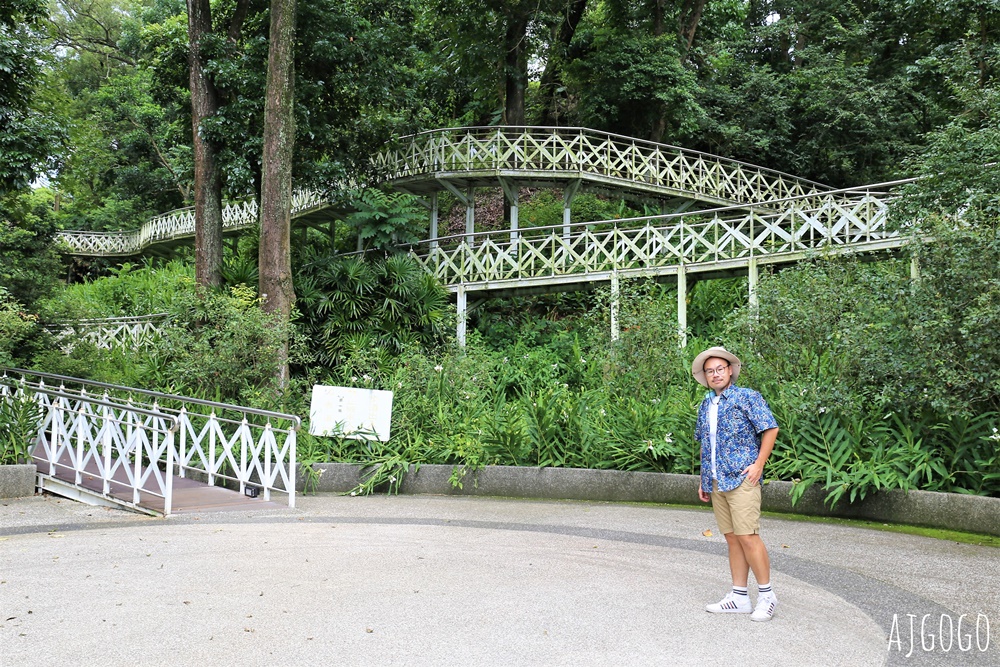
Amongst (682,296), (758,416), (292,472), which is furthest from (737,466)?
(682,296)

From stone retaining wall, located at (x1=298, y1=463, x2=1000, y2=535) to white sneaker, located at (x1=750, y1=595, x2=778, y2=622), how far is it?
352 centimetres

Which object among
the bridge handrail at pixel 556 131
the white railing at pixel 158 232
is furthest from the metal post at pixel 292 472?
the white railing at pixel 158 232

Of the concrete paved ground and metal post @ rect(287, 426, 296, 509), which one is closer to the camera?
the concrete paved ground

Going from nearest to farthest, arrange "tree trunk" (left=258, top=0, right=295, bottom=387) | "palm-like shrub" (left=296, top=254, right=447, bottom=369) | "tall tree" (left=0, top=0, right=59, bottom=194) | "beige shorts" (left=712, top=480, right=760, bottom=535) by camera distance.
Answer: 1. "beige shorts" (left=712, top=480, right=760, bottom=535)
2. "tall tree" (left=0, top=0, right=59, bottom=194)
3. "tree trunk" (left=258, top=0, right=295, bottom=387)
4. "palm-like shrub" (left=296, top=254, right=447, bottom=369)

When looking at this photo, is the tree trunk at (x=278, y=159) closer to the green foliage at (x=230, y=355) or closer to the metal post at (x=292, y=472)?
the green foliage at (x=230, y=355)

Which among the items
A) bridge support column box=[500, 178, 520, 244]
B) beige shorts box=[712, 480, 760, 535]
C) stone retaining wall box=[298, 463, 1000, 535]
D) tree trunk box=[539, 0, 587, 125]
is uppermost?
tree trunk box=[539, 0, 587, 125]

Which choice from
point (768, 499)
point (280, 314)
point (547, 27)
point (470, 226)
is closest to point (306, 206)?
point (470, 226)

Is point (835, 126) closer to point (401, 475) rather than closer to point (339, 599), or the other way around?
point (401, 475)

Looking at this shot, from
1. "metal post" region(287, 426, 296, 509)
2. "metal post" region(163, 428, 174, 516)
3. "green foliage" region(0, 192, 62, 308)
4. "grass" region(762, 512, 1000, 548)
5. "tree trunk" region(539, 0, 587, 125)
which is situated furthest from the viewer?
"tree trunk" region(539, 0, 587, 125)

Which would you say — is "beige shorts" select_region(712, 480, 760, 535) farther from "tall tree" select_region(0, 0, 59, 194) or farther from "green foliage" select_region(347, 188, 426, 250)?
"green foliage" select_region(347, 188, 426, 250)

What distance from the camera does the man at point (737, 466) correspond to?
15.4ft

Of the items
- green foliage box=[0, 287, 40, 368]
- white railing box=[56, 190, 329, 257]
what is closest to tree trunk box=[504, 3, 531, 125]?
white railing box=[56, 190, 329, 257]

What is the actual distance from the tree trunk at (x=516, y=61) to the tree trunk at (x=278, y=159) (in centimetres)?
915

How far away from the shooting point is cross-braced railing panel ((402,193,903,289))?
602 inches
